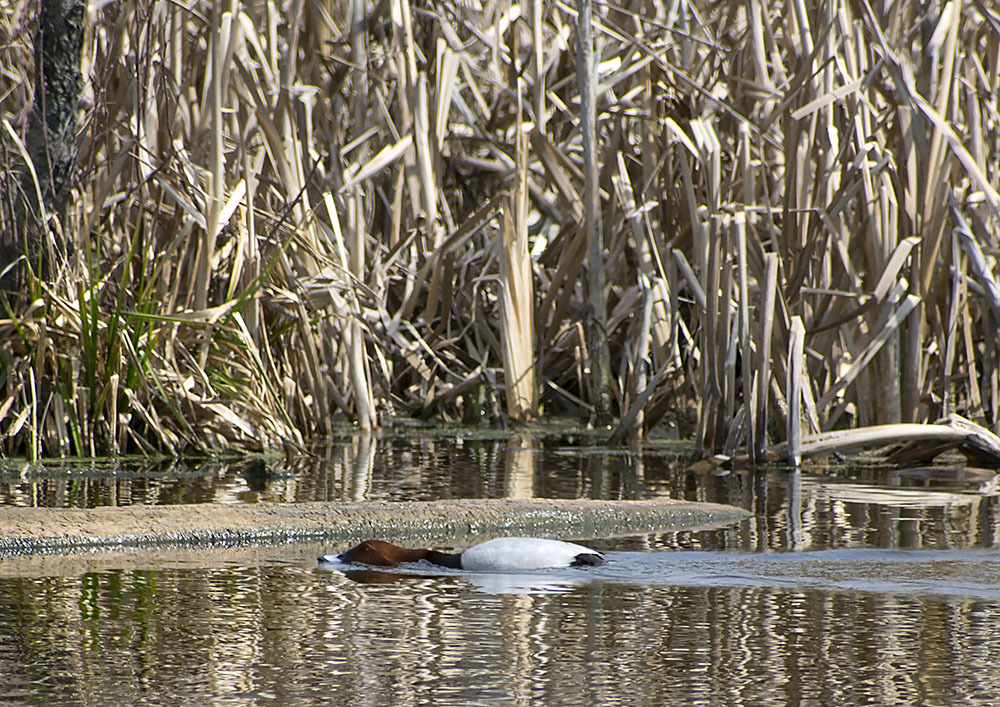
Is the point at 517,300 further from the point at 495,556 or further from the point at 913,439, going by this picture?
the point at 495,556

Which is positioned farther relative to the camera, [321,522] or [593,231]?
[593,231]

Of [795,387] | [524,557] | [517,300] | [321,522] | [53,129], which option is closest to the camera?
[524,557]

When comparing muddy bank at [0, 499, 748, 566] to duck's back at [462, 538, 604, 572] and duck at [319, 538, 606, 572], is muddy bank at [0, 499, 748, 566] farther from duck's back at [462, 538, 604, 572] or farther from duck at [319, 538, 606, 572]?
duck's back at [462, 538, 604, 572]

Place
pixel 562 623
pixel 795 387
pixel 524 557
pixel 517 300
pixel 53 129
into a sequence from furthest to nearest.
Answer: pixel 517 300
pixel 53 129
pixel 795 387
pixel 524 557
pixel 562 623

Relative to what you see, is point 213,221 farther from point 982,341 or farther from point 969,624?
point 969,624

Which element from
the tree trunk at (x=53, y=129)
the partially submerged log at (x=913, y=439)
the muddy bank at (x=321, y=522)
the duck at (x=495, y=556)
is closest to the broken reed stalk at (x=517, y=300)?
the partially submerged log at (x=913, y=439)

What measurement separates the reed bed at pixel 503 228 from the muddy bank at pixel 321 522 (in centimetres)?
155

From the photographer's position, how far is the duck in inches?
156

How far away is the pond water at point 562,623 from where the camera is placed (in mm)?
2699

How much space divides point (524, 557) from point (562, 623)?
0.67m

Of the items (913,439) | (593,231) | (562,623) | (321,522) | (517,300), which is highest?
(593,231)

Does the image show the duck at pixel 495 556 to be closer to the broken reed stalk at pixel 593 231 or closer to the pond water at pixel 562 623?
the pond water at pixel 562 623

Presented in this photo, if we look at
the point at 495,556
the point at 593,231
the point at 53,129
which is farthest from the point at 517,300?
the point at 495,556

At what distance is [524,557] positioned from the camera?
396cm
